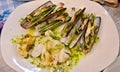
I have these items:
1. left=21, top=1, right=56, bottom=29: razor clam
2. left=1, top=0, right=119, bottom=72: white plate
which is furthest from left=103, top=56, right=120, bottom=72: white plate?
left=21, top=1, right=56, bottom=29: razor clam

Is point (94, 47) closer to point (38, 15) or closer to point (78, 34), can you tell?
point (78, 34)

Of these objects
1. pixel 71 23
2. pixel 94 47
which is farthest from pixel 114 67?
pixel 71 23

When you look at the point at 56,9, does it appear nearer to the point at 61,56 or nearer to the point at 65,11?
the point at 65,11

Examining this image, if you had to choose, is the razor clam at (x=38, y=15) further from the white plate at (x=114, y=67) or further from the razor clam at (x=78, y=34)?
the white plate at (x=114, y=67)

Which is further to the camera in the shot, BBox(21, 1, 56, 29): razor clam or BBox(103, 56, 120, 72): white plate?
BBox(21, 1, 56, 29): razor clam

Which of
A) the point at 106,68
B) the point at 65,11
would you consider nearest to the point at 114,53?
the point at 106,68

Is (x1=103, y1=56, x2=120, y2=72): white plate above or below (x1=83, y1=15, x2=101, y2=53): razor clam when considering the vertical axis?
below

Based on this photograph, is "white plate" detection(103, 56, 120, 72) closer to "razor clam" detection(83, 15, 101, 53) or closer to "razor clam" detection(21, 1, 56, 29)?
"razor clam" detection(83, 15, 101, 53)
